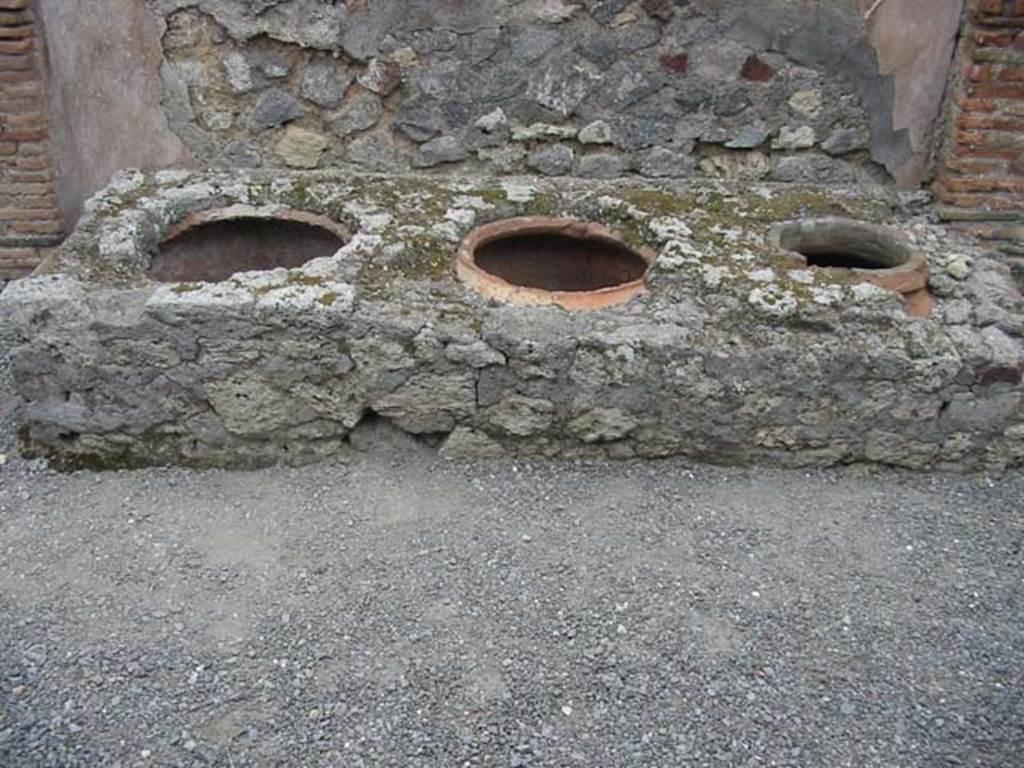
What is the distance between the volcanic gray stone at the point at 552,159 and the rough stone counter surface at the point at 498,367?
1.14 metres

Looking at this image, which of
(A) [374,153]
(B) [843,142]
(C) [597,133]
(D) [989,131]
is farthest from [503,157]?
(D) [989,131]

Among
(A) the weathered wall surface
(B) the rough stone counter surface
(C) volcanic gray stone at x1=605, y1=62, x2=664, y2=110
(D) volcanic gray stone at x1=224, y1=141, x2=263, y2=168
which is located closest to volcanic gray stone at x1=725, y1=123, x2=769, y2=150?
(A) the weathered wall surface

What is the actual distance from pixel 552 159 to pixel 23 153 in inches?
92.7

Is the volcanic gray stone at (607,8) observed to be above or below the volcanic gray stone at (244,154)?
above

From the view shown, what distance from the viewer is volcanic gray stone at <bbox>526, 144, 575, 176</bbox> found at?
4.41 meters

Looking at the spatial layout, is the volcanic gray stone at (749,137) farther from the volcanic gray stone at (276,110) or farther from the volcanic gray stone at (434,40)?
the volcanic gray stone at (276,110)

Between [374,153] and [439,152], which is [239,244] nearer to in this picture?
[374,153]

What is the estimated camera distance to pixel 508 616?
8.87 feet

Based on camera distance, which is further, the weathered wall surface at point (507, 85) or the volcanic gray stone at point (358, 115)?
the volcanic gray stone at point (358, 115)

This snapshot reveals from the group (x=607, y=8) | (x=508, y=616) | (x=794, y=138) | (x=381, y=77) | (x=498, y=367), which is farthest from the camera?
(x=794, y=138)

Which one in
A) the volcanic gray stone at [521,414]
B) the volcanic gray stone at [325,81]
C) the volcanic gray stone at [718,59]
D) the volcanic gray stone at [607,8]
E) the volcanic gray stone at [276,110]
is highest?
the volcanic gray stone at [607,8]

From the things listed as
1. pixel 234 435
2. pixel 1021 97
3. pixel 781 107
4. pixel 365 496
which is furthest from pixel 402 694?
pixel 1021 97

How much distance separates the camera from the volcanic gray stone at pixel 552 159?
14.5 ft

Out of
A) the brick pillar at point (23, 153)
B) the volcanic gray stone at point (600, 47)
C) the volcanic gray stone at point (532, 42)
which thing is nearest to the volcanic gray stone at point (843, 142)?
the volcanic gray stone at point (600, 47)
